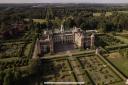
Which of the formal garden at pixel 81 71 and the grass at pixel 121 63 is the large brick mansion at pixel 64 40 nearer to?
the formal garden at pixel 81 71

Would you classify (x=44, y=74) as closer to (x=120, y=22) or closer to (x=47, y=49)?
(x=47, y=49)

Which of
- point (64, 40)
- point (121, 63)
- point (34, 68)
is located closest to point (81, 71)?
point (34, 68)

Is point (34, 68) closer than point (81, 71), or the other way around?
point (34, 68)

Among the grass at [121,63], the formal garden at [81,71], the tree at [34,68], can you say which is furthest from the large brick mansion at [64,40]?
the tree at [34,68]

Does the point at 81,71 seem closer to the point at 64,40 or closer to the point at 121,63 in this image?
the point at 121,63

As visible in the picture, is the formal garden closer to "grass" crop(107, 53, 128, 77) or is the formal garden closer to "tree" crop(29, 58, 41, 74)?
"tree" crop(29, 58, 41, 74)

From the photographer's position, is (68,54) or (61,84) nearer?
(61,84)

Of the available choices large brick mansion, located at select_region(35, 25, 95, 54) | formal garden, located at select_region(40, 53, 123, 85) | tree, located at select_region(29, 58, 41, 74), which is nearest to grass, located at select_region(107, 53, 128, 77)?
formal garden, located at select_region(40, 53, 123, 85)

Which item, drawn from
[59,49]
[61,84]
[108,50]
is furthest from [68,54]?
[61,84]
